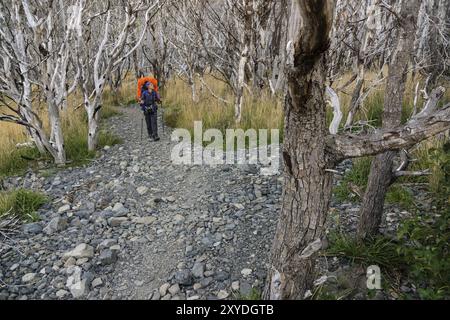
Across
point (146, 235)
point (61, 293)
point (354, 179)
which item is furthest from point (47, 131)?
point (354, 179)

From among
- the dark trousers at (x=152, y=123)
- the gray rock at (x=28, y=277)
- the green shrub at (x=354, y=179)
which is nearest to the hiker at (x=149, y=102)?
the dark trousers at (x=152, y=123)

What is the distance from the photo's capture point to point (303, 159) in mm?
2125

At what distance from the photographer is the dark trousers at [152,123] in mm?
6879

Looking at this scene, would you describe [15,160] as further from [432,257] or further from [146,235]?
[432,257]

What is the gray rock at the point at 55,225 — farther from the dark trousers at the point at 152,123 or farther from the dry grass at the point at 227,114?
the dry grass at the point at 227,114

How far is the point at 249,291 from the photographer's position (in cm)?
303

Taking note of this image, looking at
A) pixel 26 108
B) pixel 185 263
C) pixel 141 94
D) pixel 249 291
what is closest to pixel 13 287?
pixel 185 263

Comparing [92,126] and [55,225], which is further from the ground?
[92,126]

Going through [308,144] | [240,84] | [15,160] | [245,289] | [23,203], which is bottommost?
[245,289]

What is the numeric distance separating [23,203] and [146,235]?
1921 mm

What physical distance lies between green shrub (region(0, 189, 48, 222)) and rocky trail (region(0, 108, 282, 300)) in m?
0.14

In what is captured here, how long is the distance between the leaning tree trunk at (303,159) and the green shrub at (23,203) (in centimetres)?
348
